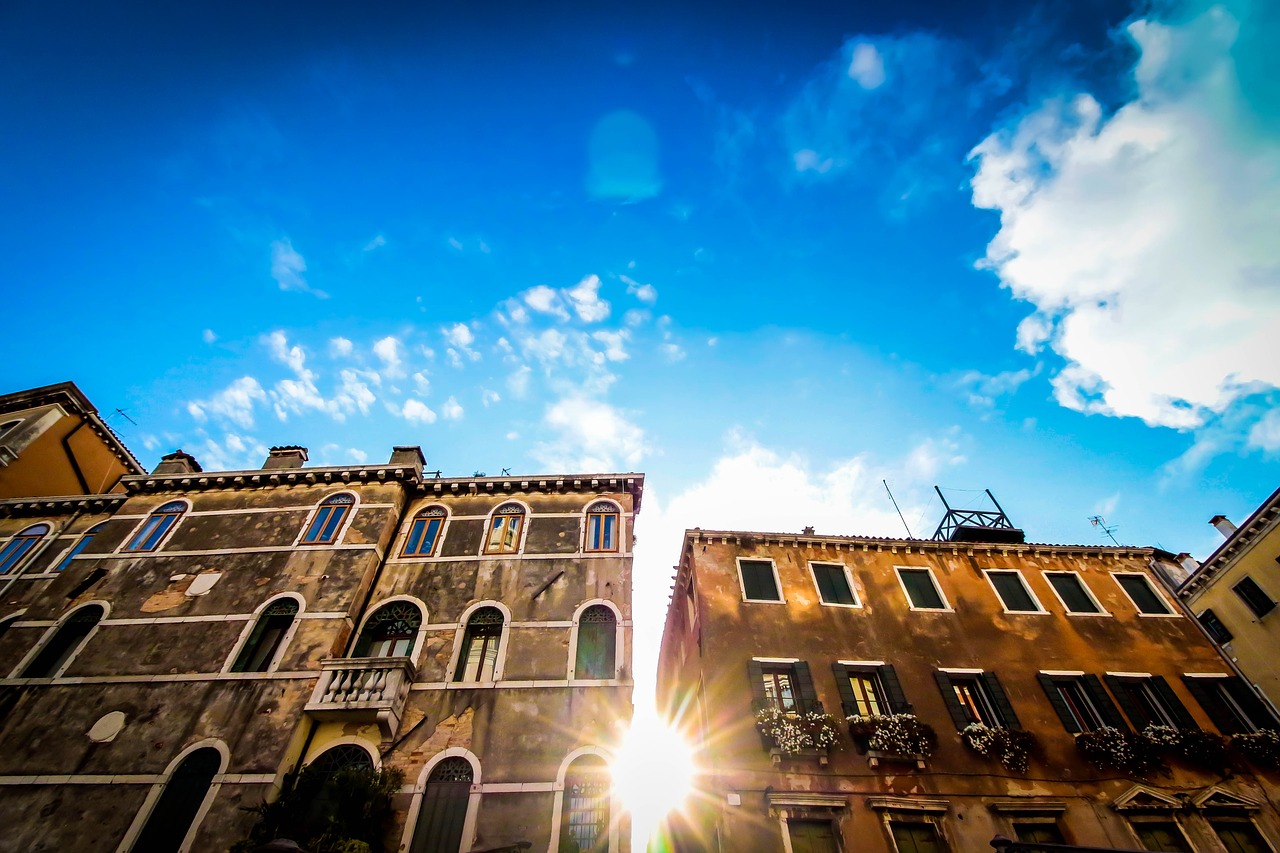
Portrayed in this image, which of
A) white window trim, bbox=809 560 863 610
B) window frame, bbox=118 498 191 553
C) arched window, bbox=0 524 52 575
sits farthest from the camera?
arched window, bbox=0 524 52 575

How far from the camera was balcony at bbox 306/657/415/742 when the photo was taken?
13.1 m

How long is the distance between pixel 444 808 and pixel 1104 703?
56.2 feet

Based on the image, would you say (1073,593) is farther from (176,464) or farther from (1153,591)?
(176,464)

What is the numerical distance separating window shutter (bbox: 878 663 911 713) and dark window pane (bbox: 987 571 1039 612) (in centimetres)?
496

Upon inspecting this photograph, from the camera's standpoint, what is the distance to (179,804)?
40.5 feet

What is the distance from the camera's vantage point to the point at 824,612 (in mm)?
16016

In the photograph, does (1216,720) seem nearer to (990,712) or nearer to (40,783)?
(990,712)

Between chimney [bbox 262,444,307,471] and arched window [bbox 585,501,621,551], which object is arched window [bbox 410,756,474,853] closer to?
arched window [bbox 585,501,621,551]

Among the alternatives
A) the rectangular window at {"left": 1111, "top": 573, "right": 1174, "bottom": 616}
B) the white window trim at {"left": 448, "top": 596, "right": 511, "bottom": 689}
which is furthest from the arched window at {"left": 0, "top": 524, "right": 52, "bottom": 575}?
the rectangular window at {"left": 1111, "top": 573, "right": 1174, "bottom": 616}

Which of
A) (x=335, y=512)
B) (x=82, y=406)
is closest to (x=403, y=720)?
(x=335, y=512)

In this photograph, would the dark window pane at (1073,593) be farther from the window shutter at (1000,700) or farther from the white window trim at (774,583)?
the white window trim at (774,583)

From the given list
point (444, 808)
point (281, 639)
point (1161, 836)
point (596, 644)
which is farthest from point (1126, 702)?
point (281, 639)

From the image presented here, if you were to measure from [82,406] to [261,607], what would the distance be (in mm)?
17126

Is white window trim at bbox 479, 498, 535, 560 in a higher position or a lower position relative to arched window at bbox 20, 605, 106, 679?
higher
